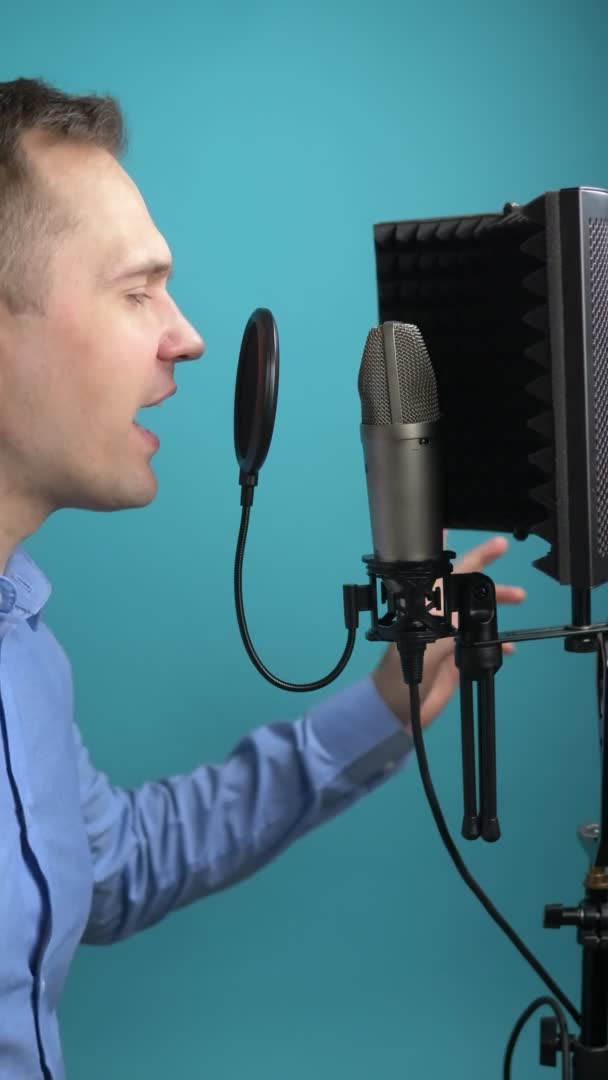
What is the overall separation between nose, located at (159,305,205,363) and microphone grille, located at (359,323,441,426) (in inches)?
15.3

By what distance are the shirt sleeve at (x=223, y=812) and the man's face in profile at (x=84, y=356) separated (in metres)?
0.39

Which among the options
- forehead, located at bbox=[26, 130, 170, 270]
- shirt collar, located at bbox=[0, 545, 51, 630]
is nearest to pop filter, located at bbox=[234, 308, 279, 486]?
forehead, located at bbox=[26, 130, 170, 270]

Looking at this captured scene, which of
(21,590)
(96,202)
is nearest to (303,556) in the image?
(21,590)

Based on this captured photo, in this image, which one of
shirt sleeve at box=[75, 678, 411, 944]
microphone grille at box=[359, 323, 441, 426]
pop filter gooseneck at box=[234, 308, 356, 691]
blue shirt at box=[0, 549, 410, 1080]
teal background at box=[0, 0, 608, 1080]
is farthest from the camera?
teal background at box=[0, 0, 608, 1080]

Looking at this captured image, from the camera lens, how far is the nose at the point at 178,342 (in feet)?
4.36

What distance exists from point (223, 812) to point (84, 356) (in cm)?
59

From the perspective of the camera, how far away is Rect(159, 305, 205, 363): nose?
1329mm

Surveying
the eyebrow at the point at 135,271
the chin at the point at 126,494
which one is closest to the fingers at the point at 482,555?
the chin at the point at 126,494

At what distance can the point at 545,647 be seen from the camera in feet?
7.02

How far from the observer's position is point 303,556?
2.10 m

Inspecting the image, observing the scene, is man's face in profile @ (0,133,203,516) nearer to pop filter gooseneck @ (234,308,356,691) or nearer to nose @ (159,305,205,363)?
nose @ (159,305,205,363)

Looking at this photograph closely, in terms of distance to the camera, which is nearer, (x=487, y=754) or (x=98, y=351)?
(x=487, y=754)

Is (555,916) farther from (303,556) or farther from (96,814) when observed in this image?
(303,556)

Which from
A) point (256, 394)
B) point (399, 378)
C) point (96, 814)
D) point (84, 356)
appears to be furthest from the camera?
point (96, 814)
